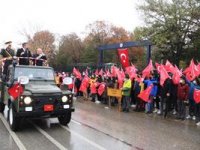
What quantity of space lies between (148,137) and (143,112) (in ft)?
19.8

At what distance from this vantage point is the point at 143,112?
52.2ft

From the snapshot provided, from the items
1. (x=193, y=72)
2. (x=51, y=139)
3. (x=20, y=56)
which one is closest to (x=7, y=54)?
(x=20, y=56)

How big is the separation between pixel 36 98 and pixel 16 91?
0.66 meters

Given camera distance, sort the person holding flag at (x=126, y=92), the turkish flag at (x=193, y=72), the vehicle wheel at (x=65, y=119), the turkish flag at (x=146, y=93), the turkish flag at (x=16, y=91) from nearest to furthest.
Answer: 1. the turkish flag at (x=16, y=91)
2. the vehicle wheel at (x=65, y=119)
3. the turkish flag at (x=193, y=72)
4. the turkish flag at (x=146, y=93)
5. the person holding flag at (x=126, y=92)

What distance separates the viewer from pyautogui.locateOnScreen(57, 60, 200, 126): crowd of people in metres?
13.7

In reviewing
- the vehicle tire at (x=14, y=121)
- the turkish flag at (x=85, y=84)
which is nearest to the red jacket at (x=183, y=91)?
the vehicle tire at (x=14, y=121)

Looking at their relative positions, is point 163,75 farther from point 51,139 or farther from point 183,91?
point 51,139

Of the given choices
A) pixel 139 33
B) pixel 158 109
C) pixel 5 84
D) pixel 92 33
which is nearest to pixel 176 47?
pixel 139 33

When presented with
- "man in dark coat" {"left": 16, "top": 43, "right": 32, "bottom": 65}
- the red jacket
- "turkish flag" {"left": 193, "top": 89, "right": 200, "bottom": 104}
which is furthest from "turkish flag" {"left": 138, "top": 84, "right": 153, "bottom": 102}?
"man in dark coat" {"left": 16, "top": 43, "right": 32, "bottom": 65}

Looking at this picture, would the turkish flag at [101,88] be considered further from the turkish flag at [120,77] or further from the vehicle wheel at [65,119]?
the vehicle wheel at [65,119]

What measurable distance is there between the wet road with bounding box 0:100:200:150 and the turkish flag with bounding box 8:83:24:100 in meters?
1.08

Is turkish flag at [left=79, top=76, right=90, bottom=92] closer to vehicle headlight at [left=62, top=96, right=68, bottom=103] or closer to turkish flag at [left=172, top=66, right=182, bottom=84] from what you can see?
turkish flag at [left=172, top=66, right=182, bottom=84]

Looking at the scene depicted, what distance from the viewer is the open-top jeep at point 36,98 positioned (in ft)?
33.6

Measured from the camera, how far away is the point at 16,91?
10.4 m
